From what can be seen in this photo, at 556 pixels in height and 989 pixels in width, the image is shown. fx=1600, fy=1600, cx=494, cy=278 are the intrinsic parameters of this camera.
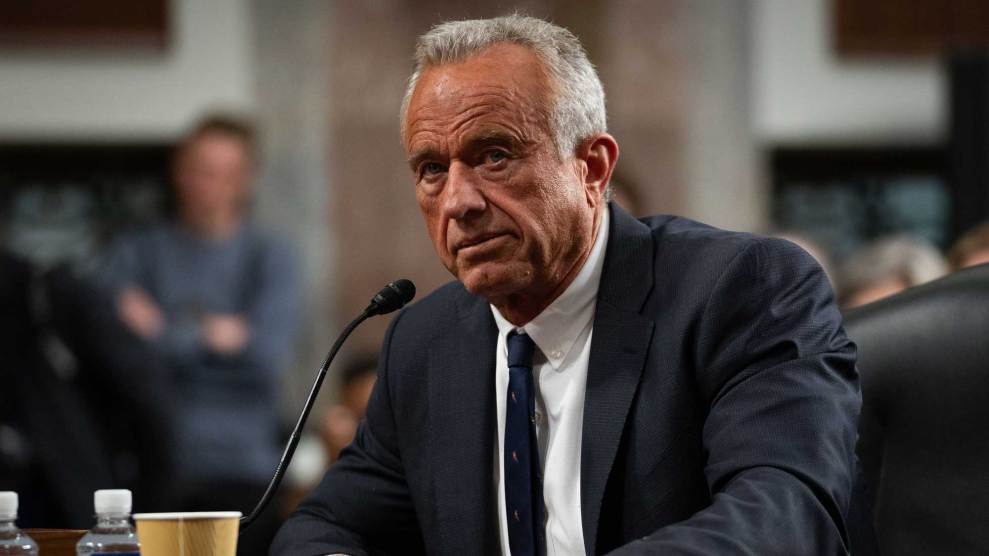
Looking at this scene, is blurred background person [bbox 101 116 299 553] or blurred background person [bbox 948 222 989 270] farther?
blurred background person [bbox 101 116 299 553]

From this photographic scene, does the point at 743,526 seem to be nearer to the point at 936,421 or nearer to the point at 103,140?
the point at 936,421

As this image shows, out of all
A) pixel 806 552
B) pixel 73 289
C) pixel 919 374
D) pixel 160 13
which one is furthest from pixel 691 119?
pixel 806 552

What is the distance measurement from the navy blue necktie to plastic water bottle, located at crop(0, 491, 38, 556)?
0.63 meters

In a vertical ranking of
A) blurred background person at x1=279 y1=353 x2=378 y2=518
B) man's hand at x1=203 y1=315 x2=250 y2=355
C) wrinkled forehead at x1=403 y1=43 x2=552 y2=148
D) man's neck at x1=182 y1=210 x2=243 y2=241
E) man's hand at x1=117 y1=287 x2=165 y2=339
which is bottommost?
blurred background person at x1=279 y1=353 x2=378 y2=518

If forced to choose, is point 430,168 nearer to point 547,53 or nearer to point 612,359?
point 547,53

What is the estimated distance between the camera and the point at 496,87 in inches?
81.8

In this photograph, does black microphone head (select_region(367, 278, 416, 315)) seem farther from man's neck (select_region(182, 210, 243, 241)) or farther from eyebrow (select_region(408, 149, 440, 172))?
man's neck (select_region(182, 210, 243, 241))

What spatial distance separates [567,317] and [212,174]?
3.41 meters

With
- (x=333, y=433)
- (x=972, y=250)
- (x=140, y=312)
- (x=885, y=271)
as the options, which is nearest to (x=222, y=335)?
(x=140, y=312)

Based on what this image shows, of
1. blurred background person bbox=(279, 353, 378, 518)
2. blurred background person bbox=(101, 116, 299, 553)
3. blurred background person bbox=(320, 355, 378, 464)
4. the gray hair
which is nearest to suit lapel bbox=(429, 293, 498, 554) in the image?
blurred background person bbox=(279, 353, 378, 518)

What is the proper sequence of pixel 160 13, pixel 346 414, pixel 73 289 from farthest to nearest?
pixel 160 13
pixel 346 414
pixel 73 289

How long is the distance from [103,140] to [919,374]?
502 cm

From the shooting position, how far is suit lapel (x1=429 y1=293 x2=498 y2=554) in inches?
87.0

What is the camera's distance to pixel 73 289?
4266 millimetres
